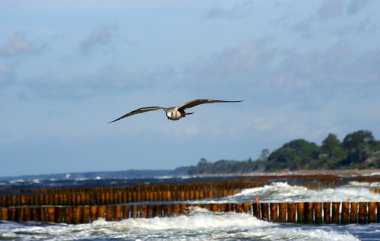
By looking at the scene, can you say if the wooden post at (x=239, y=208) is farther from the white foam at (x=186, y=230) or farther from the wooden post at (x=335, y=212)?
the wooden post at (x=335, y=212)

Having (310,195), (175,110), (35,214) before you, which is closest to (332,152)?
(310,195)

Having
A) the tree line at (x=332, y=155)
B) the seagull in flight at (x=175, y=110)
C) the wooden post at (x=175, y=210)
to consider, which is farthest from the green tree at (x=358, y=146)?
the seagull in flight at (x=175, y=110)

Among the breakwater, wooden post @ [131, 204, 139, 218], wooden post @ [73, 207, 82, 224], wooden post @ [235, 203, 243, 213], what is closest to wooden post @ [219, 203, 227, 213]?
the breakwater

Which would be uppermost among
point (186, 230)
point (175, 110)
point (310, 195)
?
point (175, 110)

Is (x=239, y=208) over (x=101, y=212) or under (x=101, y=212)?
over

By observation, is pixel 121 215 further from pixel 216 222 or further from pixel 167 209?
pixel 216 222

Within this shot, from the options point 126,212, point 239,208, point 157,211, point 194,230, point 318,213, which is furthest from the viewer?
point 126,212

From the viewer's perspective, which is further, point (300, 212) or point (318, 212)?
point (300, 212)

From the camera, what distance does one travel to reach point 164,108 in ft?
59.4

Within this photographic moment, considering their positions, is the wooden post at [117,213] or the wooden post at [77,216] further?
the wooden post at [77,216]

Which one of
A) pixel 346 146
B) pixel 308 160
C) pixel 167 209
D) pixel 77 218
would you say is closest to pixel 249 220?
pixel 167 209

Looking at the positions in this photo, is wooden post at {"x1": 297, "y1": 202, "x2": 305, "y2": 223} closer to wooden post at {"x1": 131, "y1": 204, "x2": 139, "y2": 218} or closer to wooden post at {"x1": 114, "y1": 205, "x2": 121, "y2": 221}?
wooden post at {"x1": 131, "y1": 204, "x2": 139, "y2": 218}

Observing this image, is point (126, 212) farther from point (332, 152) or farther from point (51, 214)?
point (332, 152)

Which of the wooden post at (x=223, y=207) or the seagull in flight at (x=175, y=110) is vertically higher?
the seagull in flight at (x=175, y=110)
